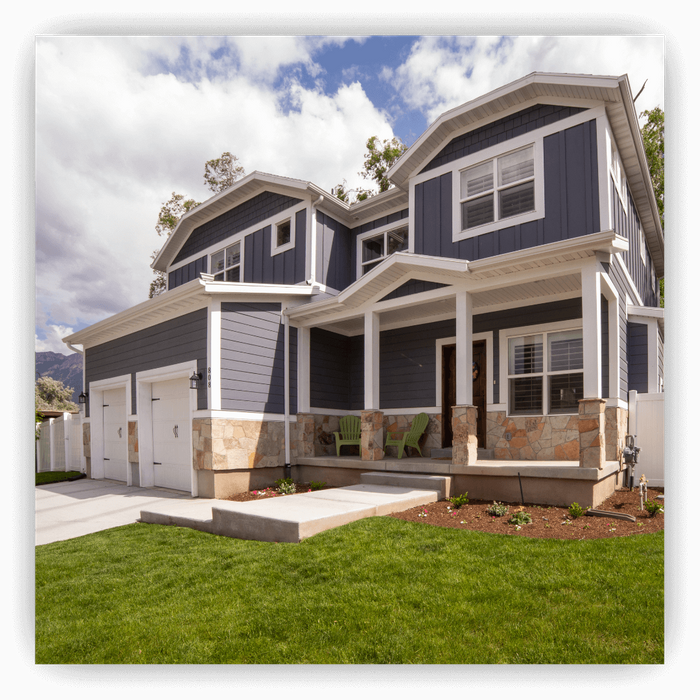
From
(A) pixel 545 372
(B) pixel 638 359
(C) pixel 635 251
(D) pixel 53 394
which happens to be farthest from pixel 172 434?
(D) pixel 53 394

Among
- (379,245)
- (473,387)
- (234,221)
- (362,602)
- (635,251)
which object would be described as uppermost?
(234,221)

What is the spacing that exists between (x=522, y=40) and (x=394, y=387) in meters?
7.94

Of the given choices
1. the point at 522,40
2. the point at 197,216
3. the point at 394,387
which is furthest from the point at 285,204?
the point at 522,40

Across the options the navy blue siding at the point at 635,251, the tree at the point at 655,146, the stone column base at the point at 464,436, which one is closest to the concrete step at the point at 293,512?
the stone column base at the point at 464,436

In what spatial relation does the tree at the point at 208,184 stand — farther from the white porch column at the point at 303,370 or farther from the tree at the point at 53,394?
the tree at the point at 53,394

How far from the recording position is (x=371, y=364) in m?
8.49

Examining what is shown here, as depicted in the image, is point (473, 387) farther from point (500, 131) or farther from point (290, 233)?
point (290, 233)

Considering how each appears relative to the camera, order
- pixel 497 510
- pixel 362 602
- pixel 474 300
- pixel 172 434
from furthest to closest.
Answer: pixel 172 434, pixel 474 300, pixel 497 510, pixel 362 602

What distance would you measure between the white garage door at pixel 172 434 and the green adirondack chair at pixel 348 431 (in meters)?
2.69

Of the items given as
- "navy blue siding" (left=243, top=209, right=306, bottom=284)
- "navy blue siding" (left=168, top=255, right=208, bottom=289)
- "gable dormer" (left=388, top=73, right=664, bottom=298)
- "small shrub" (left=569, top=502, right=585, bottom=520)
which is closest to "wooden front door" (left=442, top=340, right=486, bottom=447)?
"gable dormer" (left=388, top=73, right=664, bottom=298)

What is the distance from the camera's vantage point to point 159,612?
3486mm

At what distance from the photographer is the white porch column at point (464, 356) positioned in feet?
23.9

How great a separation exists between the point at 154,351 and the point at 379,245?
5.08 m

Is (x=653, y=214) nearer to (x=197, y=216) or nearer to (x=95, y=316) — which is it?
(x=197, y=216)
